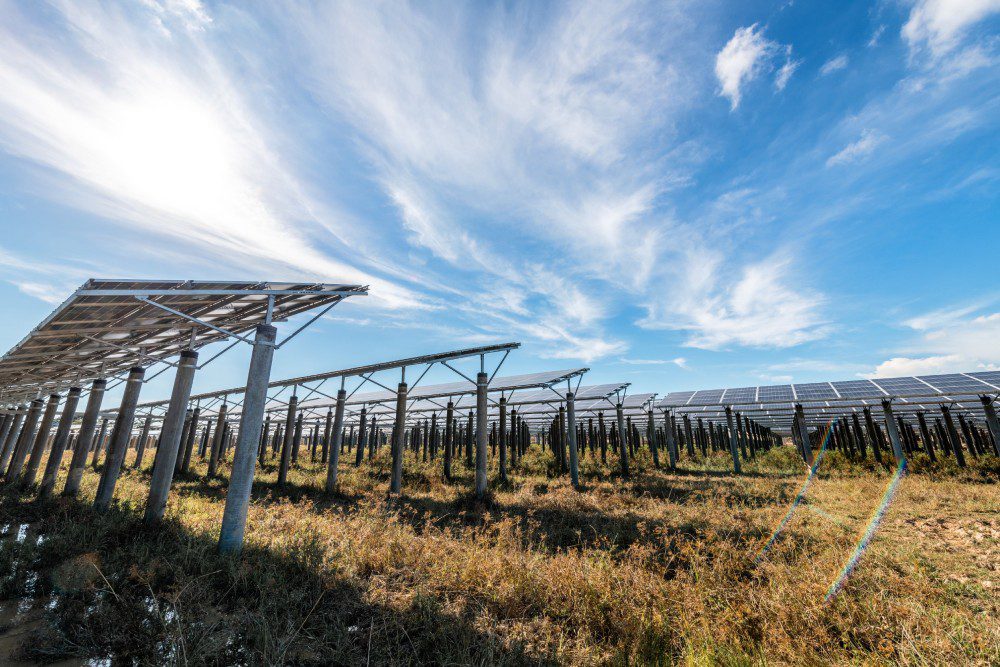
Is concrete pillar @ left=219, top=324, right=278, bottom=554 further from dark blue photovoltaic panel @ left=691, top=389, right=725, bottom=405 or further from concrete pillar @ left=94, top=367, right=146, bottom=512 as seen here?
dark blue photovoltaic panel @ left=691, top=389, right=725, bottom=405

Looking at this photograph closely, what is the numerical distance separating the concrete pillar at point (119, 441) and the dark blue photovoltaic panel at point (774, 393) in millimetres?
28861

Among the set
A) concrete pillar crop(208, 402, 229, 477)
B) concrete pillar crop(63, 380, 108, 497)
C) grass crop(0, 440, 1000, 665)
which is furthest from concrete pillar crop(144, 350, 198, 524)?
concrete pillar crop(208, 402, 229, 477)

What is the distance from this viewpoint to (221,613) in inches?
197

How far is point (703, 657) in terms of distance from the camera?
413 cm

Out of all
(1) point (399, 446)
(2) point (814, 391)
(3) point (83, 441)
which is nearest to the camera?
(3) point (83, 441)

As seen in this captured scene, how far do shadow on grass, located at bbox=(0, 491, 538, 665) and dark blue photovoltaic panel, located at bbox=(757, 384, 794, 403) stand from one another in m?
24.6

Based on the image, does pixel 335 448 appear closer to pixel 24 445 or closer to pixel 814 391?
pixel 24 445

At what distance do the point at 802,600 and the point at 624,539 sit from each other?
161 inches

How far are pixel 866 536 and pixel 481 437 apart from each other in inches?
404

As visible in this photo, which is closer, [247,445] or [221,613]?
[221,613]

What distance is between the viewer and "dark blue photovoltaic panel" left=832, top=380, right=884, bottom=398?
21281mm

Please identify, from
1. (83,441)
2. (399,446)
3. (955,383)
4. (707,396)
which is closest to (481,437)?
(399,446)

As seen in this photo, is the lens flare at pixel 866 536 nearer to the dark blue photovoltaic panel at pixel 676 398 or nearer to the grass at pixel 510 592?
the grass at pixel 510 592

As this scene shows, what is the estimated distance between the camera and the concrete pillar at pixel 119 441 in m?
11.3
